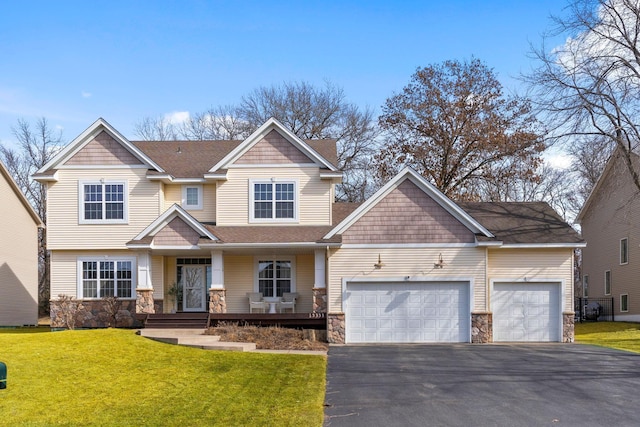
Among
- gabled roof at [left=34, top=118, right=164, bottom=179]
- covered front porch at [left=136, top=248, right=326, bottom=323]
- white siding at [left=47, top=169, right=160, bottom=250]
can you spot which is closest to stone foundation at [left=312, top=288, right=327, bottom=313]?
covered front porch at [left=136, top=248, right=326, bottom=323]

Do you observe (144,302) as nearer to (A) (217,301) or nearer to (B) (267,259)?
(A) (217,301)

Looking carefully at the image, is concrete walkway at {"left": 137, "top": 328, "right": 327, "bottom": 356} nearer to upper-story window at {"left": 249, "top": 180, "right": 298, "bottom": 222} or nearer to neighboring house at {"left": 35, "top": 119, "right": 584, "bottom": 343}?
neighboring house at {"left": 35, "top": 119, "right": 584, "bottom": 343}

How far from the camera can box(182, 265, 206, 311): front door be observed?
88.4ft

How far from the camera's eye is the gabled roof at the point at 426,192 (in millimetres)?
22891

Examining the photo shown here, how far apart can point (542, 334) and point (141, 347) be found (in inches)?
524

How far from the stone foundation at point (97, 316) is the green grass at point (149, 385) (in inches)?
230

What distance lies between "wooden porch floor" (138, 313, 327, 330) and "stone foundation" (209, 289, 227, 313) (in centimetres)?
35

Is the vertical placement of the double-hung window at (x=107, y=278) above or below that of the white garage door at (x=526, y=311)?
above

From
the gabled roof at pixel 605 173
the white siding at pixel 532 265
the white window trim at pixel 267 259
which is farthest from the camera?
the gabled roof at pixel 605 173

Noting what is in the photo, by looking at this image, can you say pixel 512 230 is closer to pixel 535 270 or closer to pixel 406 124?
pixel 535 270

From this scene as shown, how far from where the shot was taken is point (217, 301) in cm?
2414

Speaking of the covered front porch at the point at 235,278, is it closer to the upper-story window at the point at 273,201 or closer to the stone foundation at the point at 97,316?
the stone foundation at the point at 97,316

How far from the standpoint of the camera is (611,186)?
33062mm

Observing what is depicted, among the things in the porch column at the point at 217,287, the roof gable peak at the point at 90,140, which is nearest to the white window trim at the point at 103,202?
the roof gable peak at the point at 90,140
